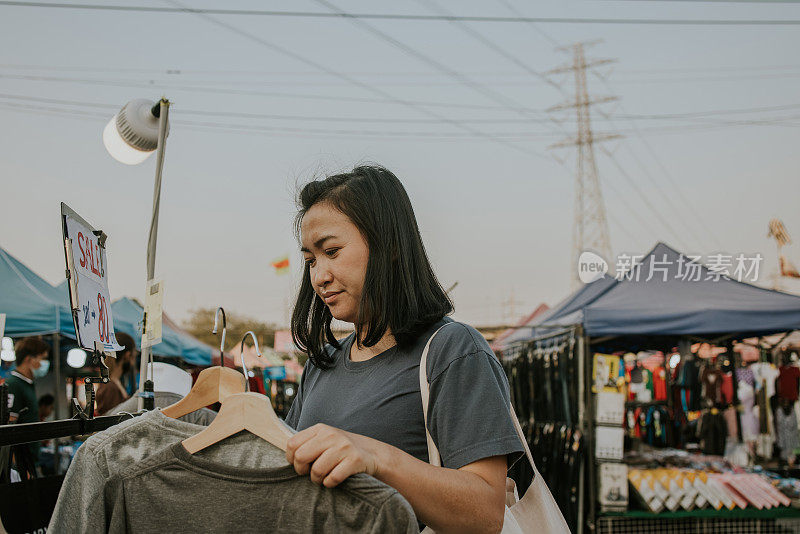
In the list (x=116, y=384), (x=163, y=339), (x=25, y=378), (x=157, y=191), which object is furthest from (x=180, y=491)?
(x=163, y=339)

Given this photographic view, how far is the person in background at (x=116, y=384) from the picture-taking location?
5.36m

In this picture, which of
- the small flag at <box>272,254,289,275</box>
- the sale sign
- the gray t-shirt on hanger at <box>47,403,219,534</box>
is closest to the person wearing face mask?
the sale sign

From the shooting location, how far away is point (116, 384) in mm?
5445

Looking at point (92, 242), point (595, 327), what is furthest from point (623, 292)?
point (92, 242)

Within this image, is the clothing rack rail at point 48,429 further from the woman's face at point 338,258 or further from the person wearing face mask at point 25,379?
the person wearing face mask at point 25,379

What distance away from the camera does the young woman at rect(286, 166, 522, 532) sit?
3.88 ft

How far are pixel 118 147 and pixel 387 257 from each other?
2178 millimetres

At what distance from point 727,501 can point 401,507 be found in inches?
207

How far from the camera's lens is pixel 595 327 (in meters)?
5.61

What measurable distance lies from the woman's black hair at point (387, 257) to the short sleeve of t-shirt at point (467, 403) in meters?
0.13

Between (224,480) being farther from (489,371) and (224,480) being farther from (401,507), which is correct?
(489,371)

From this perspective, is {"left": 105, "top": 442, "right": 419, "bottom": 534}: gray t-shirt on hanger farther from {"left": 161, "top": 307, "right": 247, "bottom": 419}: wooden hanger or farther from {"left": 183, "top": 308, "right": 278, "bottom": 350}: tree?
{"left": 183, "top": 308, "right": 278, "bottom": 350}: tree

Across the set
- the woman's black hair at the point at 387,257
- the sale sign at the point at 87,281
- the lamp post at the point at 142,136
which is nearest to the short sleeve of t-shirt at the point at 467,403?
the woman's black hair at the point at 387,257

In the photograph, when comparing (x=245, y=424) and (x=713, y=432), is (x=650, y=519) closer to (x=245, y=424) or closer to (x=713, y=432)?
(x=713, y=432)
